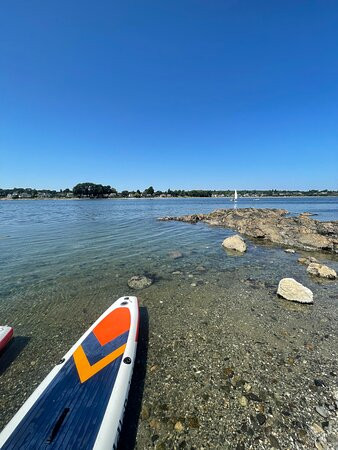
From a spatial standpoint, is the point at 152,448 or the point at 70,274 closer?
the point at 152,448

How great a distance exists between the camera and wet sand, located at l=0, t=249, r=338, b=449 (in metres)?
3.34

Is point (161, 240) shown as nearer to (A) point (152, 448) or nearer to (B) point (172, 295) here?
(B) point (172, 295)

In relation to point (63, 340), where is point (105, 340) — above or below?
above

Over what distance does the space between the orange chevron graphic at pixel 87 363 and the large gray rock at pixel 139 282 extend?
411 centimetres

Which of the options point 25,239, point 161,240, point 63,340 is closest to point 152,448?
point 63,340

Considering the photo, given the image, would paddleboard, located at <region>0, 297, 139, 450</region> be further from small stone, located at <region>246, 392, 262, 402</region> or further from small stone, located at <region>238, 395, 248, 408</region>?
small stone, located at <region>246, 392, 262, 402</region>

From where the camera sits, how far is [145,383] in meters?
4.18

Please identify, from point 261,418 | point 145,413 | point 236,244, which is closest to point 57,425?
point 145,413

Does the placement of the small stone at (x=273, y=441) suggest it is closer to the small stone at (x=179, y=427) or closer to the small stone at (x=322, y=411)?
the small stone at (x=322, y=411)

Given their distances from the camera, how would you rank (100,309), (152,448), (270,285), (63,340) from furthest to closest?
(270,285) → (100,309) → (63,340) → (152,448)

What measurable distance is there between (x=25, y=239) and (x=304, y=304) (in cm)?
2089

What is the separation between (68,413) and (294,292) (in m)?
7.35

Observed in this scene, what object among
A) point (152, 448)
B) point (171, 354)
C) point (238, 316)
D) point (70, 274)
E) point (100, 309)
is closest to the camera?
point (152, 448)

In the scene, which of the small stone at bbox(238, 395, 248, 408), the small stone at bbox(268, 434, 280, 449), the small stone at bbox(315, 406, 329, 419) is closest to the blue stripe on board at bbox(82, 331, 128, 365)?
the small stone at bbox(238, 395, 248, 408)
